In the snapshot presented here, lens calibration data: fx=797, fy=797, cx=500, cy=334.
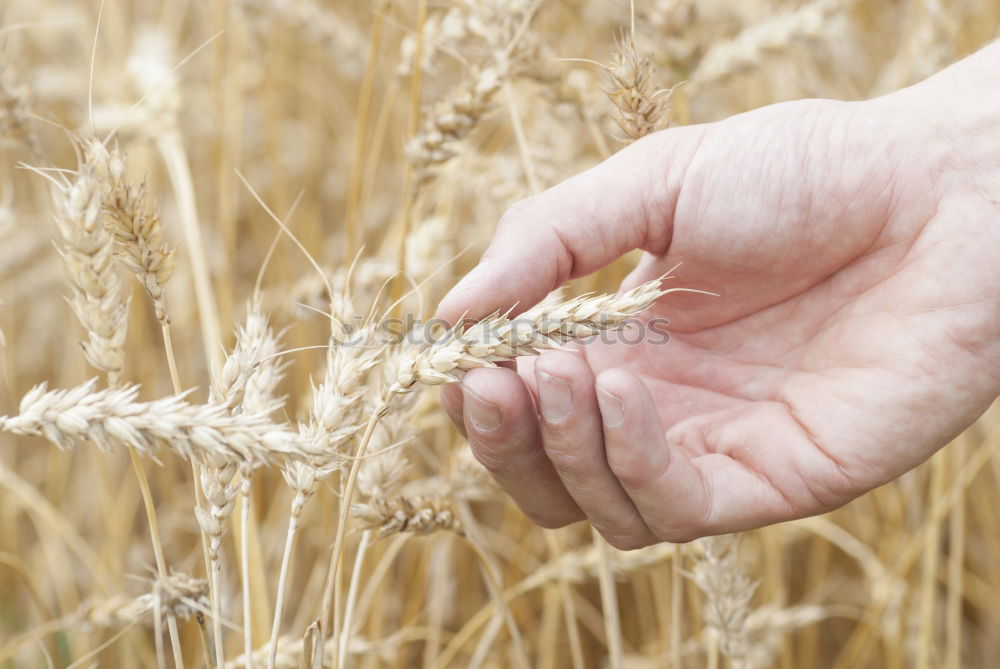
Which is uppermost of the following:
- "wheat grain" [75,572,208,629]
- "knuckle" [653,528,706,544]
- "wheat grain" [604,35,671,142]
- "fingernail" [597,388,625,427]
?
"wheat grain" [604,35,671,142]

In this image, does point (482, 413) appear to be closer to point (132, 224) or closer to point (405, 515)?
point (405, 515)

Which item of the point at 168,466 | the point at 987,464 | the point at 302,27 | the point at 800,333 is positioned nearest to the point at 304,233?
the point at 302,27

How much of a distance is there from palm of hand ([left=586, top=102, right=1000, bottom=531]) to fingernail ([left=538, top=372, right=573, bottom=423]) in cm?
15

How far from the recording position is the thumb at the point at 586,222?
0.80m

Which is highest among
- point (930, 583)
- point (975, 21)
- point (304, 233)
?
point (975, 21)

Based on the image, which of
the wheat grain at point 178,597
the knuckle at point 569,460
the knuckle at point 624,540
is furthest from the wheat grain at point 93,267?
the knuckle at point 624,540

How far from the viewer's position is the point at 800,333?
1038 mm

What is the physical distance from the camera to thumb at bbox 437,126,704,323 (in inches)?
31.7

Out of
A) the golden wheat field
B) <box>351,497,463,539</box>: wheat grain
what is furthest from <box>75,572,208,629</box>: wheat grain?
<box>351,497,463,539</box>: wheat grain

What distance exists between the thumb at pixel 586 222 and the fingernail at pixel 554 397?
10cm

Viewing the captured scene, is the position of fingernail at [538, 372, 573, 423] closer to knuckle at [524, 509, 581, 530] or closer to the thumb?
the thumb

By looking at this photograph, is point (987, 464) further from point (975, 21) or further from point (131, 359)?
point (131, 359)

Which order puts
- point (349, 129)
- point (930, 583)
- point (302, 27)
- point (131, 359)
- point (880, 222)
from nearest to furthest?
point (880, 222)
point (930, 583)
point (302, 27)
point (131, 359)
point (349, 129)

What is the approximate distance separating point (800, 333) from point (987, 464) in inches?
39.8
